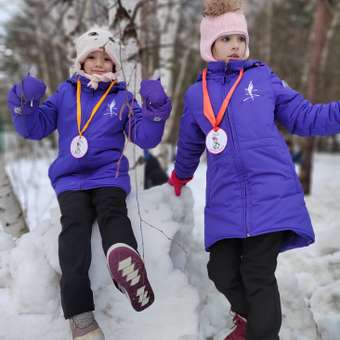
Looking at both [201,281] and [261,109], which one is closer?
[261,109]

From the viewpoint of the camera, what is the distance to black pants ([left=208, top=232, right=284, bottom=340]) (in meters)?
1.93

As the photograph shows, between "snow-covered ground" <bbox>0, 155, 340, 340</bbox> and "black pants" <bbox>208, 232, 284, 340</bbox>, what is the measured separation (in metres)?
0.32

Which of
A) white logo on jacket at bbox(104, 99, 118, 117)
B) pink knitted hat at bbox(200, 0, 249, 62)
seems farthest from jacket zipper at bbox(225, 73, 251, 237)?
white logo on jacket at bbox(104, 99, 118, 117)

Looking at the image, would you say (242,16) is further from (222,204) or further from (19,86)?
(19,86)

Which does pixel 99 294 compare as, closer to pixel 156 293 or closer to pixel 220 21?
pixel 156 293

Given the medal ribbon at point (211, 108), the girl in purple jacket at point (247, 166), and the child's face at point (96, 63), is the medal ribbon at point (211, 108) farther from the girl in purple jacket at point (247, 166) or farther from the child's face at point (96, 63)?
the child's face at point (96, 63)

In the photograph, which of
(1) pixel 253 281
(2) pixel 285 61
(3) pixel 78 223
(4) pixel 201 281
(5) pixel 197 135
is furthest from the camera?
(2) pixel 285 61

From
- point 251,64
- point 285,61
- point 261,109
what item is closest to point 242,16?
point 251,64

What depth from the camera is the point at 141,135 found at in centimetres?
218

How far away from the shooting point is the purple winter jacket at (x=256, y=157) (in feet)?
6.24

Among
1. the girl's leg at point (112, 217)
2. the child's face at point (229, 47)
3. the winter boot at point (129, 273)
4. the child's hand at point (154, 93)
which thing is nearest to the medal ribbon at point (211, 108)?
the child's face at point (229, 47)

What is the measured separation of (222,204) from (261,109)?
1.79 feet

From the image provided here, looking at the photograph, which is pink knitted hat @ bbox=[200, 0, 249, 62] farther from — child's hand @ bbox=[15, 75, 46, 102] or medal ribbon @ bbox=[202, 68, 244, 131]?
child's hand @ bbox=[15, 75, 46, 102]

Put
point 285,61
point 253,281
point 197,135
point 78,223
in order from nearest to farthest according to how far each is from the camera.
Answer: point 253,281
point 78,223
point 197,135
point 285,61
